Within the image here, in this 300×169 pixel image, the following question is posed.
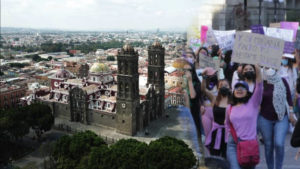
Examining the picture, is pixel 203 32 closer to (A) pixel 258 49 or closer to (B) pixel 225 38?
(B) pixel 225 38

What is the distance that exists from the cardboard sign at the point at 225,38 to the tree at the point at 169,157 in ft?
39.6

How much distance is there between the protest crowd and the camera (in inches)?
418

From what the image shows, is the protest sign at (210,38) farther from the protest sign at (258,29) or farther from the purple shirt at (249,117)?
the purple shirt at (249,117)

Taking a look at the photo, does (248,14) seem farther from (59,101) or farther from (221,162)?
(59,101)

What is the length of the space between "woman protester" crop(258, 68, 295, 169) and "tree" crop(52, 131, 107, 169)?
16.4m

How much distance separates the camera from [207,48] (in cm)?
1184

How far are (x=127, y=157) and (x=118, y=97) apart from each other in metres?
12.2

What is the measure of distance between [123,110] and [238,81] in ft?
75.5

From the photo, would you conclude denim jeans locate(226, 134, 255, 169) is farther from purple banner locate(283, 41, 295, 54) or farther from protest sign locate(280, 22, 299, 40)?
protest sign locate(280, 22, 299, 40)

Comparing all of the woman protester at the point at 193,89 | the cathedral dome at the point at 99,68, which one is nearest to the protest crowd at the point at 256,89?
the woman protester at the point at 193,89

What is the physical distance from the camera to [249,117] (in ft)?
35.3

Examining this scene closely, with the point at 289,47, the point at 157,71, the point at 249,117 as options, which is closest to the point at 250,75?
the point at 249,117

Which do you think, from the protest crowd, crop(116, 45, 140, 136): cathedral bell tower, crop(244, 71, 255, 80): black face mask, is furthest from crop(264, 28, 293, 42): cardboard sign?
crop(116, 45, 140, 136): cathedral bell tower

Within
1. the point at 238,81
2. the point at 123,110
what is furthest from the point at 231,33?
the point at 123,110
